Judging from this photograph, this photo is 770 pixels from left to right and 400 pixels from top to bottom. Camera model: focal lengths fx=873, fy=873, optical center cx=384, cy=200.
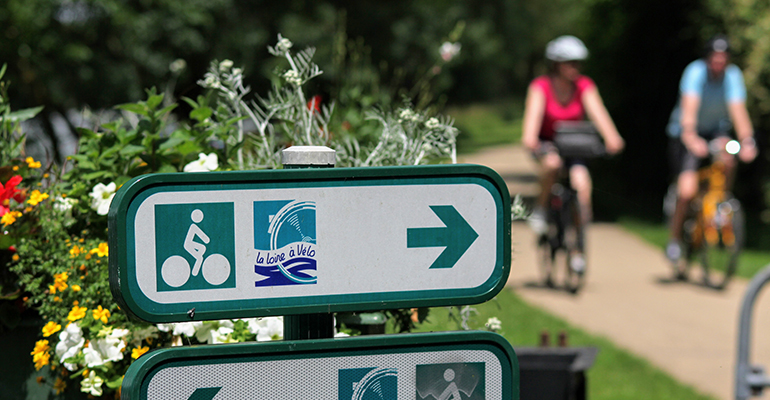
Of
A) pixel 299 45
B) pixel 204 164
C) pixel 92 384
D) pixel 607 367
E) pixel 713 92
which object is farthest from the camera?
pixel 299 45

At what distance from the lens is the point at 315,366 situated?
4.75 feet

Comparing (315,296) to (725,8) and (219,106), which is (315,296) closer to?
(219,106)

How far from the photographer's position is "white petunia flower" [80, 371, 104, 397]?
2.14 metres

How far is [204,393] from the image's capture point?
1.42 m

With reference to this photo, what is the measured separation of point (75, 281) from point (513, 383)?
1263 millimetres

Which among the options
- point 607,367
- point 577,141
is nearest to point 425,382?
point 607,367

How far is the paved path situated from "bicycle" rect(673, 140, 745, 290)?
1.05ft

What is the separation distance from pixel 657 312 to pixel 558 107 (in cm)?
180

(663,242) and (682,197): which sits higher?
(682,197)

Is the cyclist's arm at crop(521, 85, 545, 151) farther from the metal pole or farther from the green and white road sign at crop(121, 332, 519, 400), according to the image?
the green and white road sign at crop(121, 332, 519, 400)

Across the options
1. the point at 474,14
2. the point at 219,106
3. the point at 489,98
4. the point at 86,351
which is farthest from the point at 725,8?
the point at 489,98

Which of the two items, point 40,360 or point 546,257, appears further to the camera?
point 546,257

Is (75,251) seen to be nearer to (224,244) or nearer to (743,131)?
(224,244)

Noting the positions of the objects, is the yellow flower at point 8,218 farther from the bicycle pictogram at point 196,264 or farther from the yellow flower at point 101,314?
the bicycle pictogram at point 196,264
